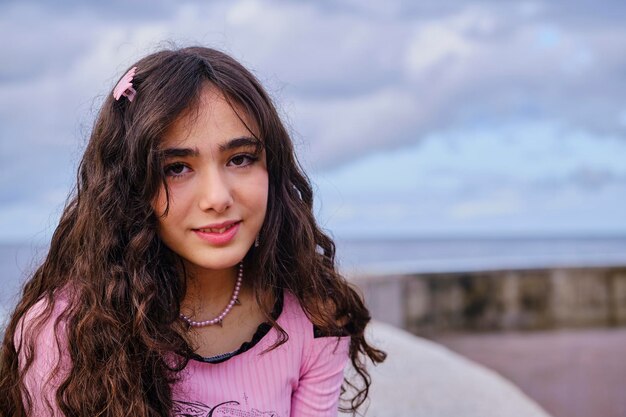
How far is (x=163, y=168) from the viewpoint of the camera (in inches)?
78.0

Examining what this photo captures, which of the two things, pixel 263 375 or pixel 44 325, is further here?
pixel 263 375

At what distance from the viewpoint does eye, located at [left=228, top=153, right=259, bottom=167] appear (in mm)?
2041

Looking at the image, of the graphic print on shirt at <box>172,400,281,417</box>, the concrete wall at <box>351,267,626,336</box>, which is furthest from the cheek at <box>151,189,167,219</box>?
the concrete wall at <box>351,267,626,336</box>

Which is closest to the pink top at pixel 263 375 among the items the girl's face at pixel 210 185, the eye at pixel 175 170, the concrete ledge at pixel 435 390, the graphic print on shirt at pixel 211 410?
the graphic print on shirt at pixel 211 410

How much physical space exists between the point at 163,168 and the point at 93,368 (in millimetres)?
531

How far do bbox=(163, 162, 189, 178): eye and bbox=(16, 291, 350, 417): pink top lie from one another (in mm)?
452

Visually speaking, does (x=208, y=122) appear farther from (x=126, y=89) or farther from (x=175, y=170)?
(x=126, y=89)

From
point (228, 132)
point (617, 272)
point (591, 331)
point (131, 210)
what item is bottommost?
point (591, 331)

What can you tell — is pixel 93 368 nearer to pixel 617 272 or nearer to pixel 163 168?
pixel 163 168

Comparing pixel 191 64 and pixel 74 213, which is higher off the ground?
pixel 191 64

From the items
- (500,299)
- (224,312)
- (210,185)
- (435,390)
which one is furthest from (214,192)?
(500,299)

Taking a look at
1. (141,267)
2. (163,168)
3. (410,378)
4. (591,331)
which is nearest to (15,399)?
(141,267)

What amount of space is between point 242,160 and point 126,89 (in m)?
0.36

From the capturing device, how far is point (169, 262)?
2.14 m
